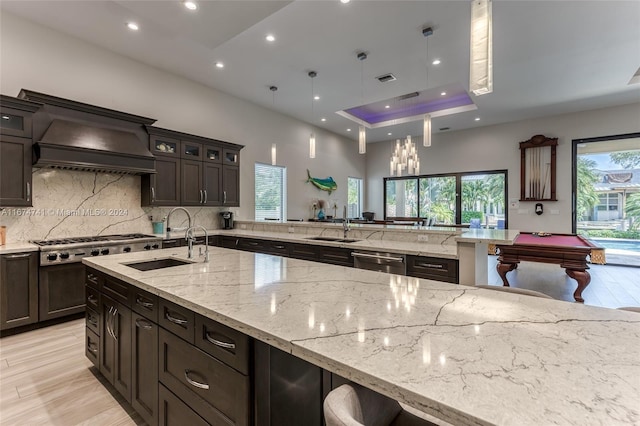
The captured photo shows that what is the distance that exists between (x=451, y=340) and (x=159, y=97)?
5.33 meters

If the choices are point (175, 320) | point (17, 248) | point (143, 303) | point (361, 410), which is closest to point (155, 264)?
point (143, 303)

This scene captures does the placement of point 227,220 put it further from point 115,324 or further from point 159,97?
point 115,324

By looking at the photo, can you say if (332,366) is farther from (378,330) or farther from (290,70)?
(290,70)

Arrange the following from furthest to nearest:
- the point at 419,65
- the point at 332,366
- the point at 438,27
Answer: the point at 419,65
the point at 438,27
the point at 332,366

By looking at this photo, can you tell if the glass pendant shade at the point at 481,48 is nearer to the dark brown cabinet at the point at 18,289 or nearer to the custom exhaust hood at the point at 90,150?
the custom exhaust hood at the point at 90,150

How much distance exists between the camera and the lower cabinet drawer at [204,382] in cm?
108

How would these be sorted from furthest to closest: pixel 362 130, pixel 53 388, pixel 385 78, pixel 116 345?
pixel 385 78 → pixel 362 130 → pixel 53 388 → pixel 116 345

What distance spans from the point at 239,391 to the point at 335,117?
6.79 meters

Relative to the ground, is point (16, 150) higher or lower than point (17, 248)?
higher

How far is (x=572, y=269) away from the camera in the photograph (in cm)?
382

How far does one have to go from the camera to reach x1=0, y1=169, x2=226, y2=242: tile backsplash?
3426 mm

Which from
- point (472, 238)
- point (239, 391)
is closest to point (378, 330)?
point (239, 391)

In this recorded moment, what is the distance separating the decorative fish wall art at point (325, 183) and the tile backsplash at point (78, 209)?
3.81 metres

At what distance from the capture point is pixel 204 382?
1237mm
